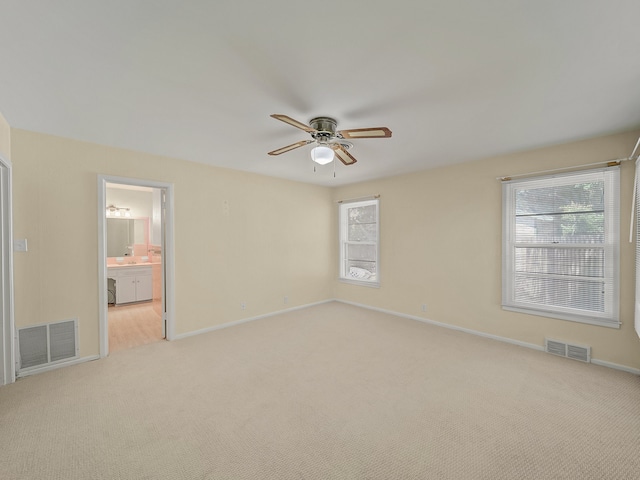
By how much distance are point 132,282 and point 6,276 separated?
11.3ft

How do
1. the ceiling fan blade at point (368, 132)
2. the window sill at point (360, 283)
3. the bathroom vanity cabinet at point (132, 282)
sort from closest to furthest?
the ceiling fan blade at point (368, 132) < the window sill at point (360, 283) < the bathroom vanity cabinet at point (132, 282)

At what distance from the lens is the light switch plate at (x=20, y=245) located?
2771mm

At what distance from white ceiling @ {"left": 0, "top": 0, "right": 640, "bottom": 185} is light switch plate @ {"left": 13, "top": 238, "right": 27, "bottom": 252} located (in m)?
1.13

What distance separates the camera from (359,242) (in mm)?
5750

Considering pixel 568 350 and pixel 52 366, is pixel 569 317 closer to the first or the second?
pixel 568 350

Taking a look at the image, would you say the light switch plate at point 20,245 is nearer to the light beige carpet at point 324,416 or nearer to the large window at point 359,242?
the light beige carpet at point 324,416

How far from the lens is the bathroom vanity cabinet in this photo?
5641mm

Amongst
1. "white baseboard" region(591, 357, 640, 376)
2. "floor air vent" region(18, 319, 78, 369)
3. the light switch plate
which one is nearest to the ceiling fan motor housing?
the light switch plate

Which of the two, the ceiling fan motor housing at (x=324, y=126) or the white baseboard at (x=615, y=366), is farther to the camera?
the white baseboard at (x=615, y=366)

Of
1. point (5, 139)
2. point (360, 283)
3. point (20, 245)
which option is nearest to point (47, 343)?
point (20, 245)

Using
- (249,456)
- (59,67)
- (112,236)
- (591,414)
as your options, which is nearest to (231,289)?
(249,456)

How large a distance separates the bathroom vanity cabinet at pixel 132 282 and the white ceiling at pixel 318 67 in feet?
11.7

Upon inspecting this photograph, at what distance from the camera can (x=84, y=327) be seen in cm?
318

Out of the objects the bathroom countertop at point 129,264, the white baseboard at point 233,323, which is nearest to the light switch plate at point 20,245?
the white baseboard at point 233,323
